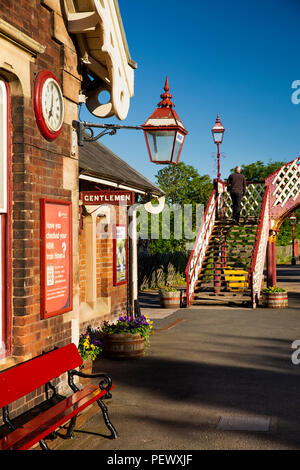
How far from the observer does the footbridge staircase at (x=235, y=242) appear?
57.5 feet

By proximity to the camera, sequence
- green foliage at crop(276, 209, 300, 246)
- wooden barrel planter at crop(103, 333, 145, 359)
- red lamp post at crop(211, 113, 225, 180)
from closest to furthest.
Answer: wooden barrel planter at crop(103, 333, 145, 359)
red lamp post at crop(211, 113, 225, 180)
green foliage at crop(276, 209, 300, 246)

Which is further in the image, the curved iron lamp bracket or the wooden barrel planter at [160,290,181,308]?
the wooden barrel planter at [160,290,181,308]

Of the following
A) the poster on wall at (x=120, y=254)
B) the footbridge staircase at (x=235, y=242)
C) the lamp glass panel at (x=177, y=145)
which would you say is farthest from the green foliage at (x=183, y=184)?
the lamp glass panel at (x=177, y=145)

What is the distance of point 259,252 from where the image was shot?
17.7m

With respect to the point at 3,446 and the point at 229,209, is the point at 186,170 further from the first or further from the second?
the point at 3,446

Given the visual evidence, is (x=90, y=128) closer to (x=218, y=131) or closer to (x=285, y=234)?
(x=218, y=131)

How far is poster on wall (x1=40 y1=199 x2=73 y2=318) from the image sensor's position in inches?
228

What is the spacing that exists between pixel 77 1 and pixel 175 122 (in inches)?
74.6

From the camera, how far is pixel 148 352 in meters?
10.1

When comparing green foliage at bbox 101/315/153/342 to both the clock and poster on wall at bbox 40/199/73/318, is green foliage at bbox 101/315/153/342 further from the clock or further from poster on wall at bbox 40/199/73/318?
the clock

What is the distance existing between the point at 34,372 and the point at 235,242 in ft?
48.2

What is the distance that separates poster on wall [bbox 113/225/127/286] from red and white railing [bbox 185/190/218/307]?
475 cm

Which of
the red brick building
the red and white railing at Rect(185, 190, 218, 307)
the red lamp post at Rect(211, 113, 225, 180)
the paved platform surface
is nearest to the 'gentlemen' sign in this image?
the red brick building
